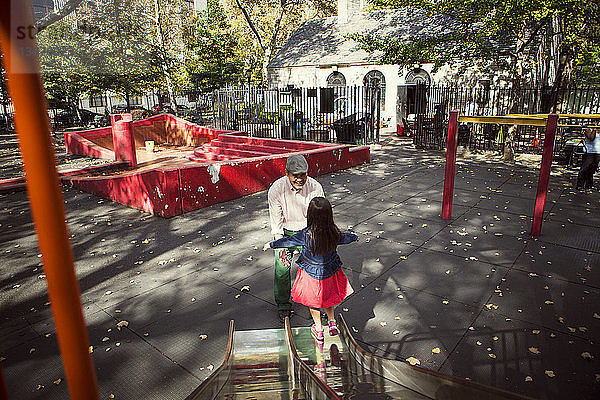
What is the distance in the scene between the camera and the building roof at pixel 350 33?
27.3m

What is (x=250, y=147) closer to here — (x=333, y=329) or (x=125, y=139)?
(x=125, y=139)

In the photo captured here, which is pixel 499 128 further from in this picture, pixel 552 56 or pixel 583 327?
pixel 583 327

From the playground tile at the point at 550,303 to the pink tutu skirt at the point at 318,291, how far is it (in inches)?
86.0

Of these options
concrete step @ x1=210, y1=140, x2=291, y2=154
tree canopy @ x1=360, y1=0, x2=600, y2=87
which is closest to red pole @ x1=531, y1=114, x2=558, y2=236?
tree canopy @ x1=360, y1=0, x2=600, y2=87

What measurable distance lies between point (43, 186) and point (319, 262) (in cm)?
276

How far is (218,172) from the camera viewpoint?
29.4 feet

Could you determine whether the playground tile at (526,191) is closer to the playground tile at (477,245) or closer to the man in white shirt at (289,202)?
the playground tile at (477,245)

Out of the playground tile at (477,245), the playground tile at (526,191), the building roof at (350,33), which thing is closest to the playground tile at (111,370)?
the playground tile at (477,245)

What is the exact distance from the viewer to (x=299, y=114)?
17.2 meters

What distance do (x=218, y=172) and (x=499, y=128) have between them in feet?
46.6

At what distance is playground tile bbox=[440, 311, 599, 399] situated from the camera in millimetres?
3340

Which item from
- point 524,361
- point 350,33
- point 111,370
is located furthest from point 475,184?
point 350,33

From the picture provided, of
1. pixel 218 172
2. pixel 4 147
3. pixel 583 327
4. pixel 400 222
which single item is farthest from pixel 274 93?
pixel 583 327

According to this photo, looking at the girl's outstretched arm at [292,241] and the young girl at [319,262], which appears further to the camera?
the girl's outstretched arm at [292,241]
